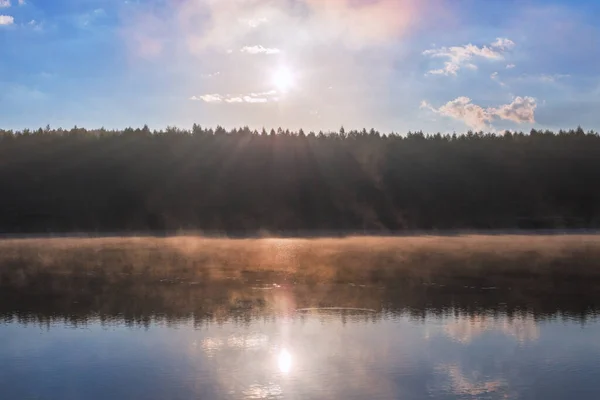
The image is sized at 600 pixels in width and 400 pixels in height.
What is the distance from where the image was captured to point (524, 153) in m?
108

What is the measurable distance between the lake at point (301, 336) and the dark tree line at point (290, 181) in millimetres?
59143

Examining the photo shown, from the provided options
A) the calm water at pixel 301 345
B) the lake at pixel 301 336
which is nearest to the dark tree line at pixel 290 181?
the lake at pixel 301 336

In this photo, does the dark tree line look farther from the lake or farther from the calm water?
the calm water

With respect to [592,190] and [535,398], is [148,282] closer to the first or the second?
[535,398]

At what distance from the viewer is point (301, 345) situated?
1493cm

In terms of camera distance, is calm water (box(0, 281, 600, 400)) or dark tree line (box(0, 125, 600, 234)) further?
dark tree line (box(0, 125, 600, 234))

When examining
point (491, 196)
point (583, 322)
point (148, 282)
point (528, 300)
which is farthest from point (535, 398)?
point (491, 196)

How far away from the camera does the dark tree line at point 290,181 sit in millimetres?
89750

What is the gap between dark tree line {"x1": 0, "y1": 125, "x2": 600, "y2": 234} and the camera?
89.8 meters

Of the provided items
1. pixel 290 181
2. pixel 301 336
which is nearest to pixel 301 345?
pixel 301 336

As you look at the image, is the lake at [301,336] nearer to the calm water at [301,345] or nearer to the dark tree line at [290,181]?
the calm water at [301,345]

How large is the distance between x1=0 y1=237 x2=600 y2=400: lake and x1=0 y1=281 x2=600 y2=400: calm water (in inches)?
1.7

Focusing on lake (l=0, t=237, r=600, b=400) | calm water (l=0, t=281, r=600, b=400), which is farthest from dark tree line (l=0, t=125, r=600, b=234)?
calm water (l=0, t=281, r=600, b=400)

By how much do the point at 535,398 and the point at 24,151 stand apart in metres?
102
